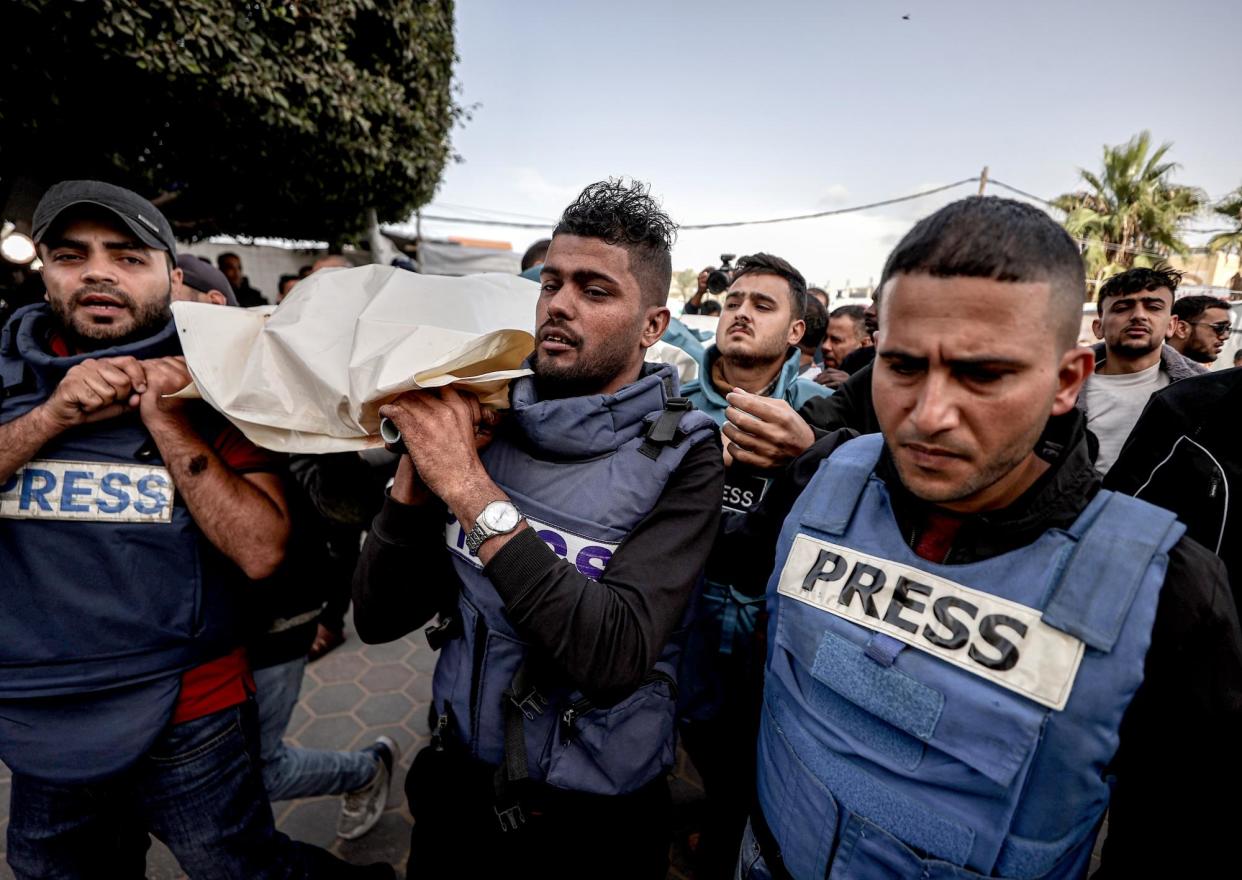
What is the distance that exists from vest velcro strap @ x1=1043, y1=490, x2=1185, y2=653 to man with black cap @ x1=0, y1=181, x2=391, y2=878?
6.30 ft

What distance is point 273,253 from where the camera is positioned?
14438 millimetres

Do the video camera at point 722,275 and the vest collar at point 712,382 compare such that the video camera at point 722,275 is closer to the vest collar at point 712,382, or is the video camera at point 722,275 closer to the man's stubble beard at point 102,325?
the vest collar at point 712,382

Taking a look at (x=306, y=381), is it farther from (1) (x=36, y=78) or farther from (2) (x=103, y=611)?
(1) (x=36, y=78)

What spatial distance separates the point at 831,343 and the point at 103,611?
5693 millimetres

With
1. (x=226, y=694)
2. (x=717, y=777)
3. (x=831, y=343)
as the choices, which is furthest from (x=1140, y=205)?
(x=226, y=694)

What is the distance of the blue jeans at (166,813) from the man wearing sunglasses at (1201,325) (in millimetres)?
7768

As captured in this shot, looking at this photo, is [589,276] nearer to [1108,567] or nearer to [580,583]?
[580,583]

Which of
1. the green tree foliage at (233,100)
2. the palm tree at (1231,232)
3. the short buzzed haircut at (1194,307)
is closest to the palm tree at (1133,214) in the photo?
the palm tree at (1231,232)

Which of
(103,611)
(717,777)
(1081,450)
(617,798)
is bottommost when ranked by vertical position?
(717,777)

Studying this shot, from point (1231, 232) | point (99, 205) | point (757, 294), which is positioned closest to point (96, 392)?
point (99, 205)

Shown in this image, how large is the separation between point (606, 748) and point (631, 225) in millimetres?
1369

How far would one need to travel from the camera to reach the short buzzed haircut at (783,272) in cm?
272

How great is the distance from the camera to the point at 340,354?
1334 millimetres

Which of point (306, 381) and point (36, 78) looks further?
point (36, 78)
